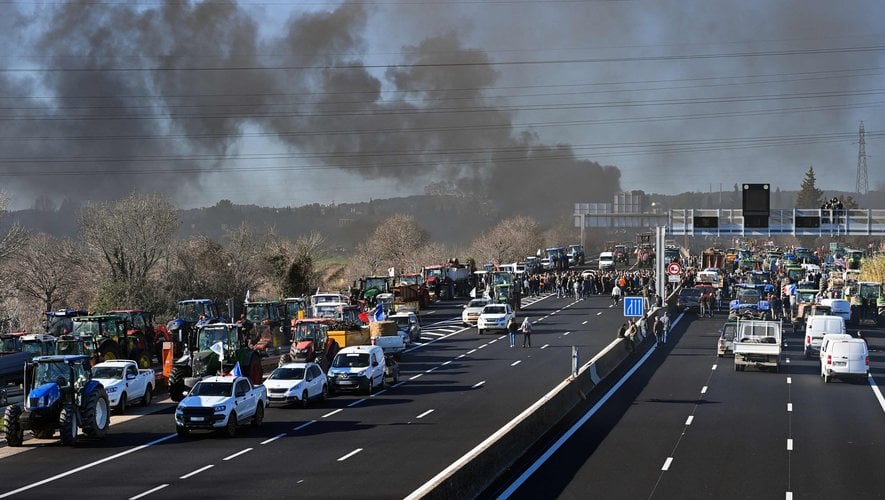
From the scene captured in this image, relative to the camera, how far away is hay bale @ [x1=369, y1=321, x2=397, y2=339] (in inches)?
1845

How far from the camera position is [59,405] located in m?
25.9

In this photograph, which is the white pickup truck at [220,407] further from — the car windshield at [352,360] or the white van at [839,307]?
the white van at [839,307]

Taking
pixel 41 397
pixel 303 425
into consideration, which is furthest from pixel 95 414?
pixel 303 425

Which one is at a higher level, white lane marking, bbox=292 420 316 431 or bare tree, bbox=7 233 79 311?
bare tree, bbox=7 233 79 311

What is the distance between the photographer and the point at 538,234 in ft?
505

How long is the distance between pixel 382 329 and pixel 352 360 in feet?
37.0

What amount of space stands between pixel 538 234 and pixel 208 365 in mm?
122972

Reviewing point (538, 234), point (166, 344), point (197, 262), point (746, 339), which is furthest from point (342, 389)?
point (538, 234)

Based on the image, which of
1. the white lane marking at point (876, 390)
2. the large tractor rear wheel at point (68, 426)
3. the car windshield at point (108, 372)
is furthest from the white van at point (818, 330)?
the large tractor rear wheel at point (68, 426)

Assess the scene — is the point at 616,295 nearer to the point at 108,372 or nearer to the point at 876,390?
the point at 876,390

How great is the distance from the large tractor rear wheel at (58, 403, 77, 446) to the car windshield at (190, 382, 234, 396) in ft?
10.3

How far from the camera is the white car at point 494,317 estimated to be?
183 ft

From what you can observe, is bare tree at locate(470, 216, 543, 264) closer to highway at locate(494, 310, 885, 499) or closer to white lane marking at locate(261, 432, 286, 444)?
highway at locate(494, 310, 885, 499)

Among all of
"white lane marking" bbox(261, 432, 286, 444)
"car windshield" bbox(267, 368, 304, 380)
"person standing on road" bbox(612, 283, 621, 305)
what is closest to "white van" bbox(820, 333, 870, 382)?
"car windshield" bbox(267, 368, 304, 380)
